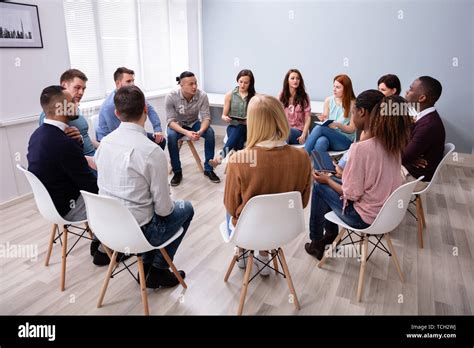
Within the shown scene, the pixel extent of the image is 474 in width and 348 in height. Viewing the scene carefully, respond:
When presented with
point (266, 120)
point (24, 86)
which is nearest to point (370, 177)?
point (266, 120)

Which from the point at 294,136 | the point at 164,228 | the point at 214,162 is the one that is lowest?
the point at 214,162

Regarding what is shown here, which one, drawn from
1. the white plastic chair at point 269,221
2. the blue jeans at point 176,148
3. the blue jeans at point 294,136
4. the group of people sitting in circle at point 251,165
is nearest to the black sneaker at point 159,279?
Result: the group of people sitting in circle at point 251,165

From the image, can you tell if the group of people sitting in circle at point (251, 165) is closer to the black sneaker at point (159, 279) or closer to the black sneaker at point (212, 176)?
the black sneaker at point (159, 279)

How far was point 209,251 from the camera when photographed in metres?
2.78

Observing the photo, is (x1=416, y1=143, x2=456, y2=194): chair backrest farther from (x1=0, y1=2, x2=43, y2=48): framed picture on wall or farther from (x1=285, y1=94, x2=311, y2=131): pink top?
(x1=0, y1=2, x2=43, y2=48): framed picture on wall

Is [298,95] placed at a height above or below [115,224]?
above

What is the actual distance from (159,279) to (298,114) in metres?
2.66

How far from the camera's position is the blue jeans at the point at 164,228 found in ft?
6.56

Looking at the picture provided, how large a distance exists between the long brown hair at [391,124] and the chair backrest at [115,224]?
142cm

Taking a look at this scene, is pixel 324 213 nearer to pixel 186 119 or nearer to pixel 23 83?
pixel 186 119

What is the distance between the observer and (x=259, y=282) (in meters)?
2.38

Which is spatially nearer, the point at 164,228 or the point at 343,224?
the point at 164,228

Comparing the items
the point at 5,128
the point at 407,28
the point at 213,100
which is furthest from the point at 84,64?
the point at 407,28
